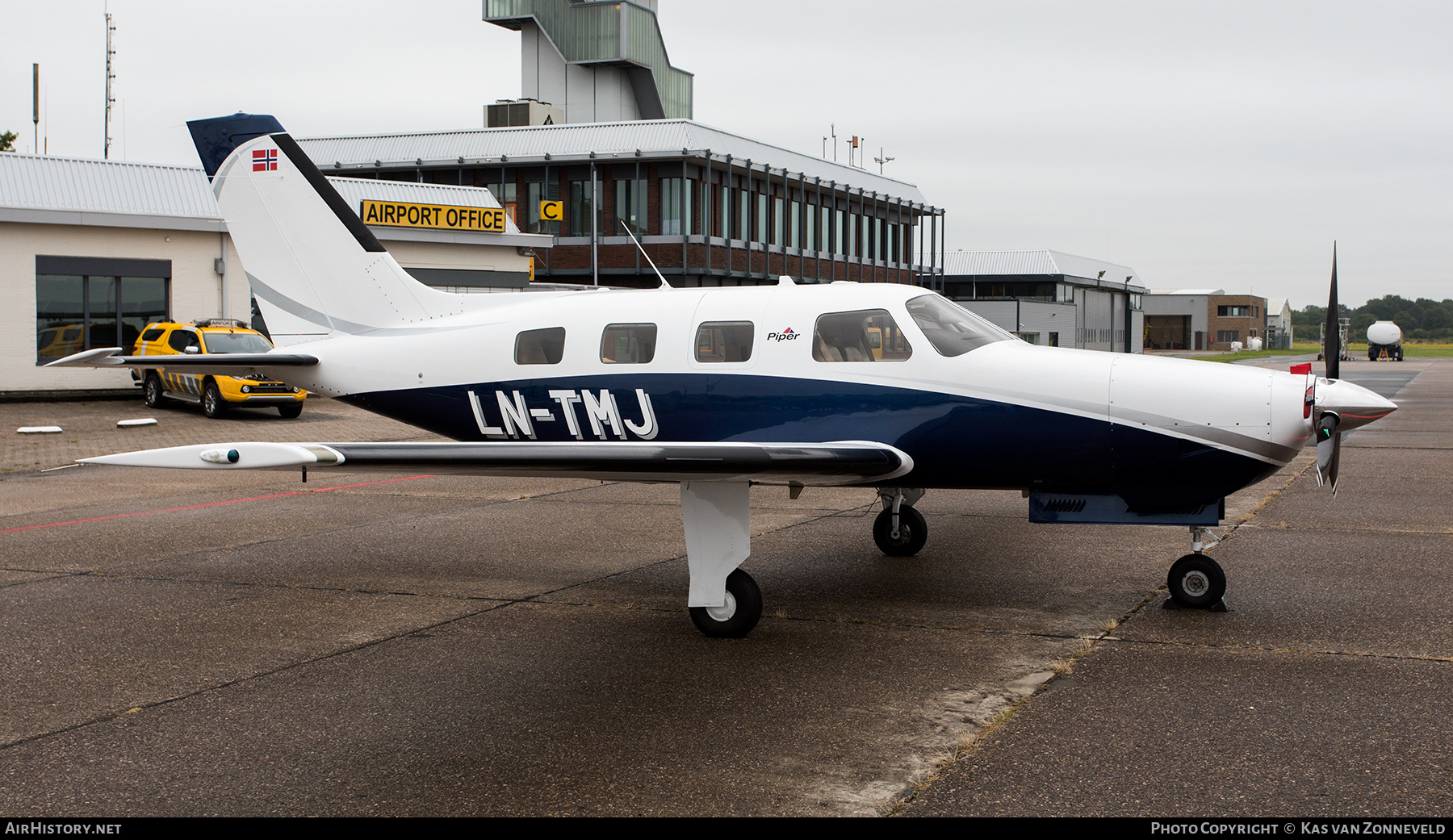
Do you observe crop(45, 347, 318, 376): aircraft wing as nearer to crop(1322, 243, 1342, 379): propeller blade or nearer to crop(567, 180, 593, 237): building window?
crop(1322, 243, 1342, 379): propeller blade

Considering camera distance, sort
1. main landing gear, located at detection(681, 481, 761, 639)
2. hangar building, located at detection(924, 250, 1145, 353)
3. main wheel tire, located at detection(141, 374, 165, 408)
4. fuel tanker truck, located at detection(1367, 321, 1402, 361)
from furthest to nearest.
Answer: fuel tanker truck, located at detection(1367, 321, 1402, 361) → hangar building, located at detection(924, 250, 1145, 353) → main wheel tire, located at detection(141, 374, 165, 408) → main landing gear, located at detection(681, 481, 761, 639)

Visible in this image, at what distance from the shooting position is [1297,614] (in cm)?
801

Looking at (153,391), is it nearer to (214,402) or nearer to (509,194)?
(214,402)


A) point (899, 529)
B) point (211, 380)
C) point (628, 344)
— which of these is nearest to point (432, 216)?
point (211, 380)

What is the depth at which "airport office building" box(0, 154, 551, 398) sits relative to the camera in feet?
94.1

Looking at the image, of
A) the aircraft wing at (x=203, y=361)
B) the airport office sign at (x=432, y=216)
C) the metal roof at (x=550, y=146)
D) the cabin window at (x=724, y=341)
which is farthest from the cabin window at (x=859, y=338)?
the metal roof at (x=550, y=146)

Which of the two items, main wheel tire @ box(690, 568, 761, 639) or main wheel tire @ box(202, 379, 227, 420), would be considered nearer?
main wheel tire @ box(690, 568, 761, 639)

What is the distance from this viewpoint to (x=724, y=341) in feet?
28.0

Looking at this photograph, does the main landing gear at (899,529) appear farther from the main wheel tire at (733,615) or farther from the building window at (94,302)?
the building window at (94,302)

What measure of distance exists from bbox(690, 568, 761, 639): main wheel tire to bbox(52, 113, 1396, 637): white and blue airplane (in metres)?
0.01

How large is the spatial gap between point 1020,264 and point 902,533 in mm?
81851

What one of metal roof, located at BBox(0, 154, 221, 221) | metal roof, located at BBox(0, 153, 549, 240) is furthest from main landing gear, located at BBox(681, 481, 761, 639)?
metal roof, located at BBox(0, 154, 221, 221)

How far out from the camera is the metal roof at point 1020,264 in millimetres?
87625

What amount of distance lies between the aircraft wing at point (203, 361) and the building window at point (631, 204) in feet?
127
